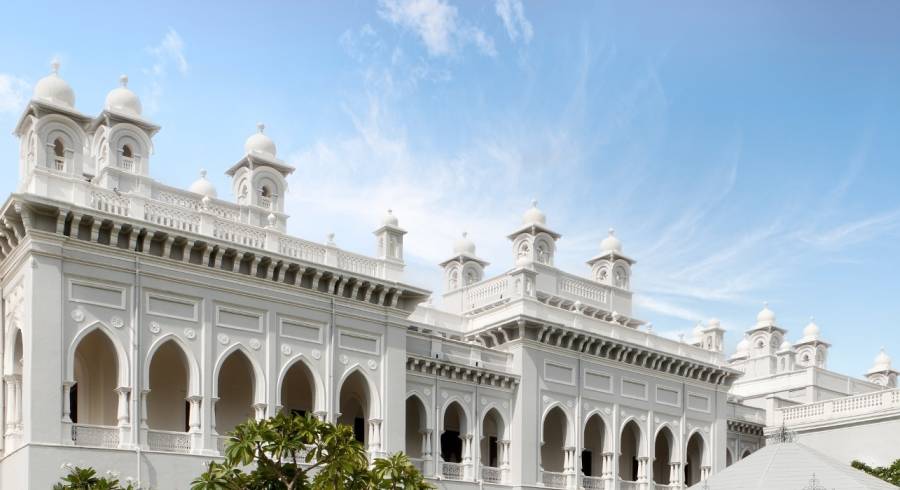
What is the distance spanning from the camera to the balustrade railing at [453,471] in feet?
119

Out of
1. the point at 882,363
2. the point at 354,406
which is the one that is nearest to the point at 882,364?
the point at 882,363

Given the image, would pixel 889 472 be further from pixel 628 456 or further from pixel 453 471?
pixel 453 471

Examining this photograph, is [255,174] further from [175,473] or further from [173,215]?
[175,473]

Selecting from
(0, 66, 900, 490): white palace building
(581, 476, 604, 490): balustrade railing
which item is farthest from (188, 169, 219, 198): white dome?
(581, 476, 604, 490): balustrade railing

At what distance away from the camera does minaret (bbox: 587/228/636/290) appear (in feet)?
→ 150

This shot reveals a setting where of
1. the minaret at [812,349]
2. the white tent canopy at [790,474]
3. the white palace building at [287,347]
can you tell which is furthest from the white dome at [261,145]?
the minaret at [812,349]

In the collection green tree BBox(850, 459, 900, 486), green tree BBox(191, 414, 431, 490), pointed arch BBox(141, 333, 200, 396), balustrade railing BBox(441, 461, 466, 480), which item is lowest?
green tree BBox(850, 459, 900, 486)

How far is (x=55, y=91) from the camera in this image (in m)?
29.1

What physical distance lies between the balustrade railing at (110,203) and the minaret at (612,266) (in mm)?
22420

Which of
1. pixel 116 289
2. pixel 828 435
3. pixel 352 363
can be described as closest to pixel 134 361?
pixel 116 289

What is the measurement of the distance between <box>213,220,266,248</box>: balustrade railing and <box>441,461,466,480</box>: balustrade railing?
10186 mm

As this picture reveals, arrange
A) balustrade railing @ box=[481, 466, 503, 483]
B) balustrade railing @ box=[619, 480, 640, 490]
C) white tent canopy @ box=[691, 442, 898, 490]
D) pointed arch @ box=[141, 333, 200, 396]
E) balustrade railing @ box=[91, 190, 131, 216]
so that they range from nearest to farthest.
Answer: white tent canopy @ box=[691, 442, 898, 490], balustrade railing @ box=[91, 190, 131, 216], pointed arch @ box=[141, 333, 200, 396], balustrade railing @ box=[481, 466, 503, 483], balustrade railing @ box=[619, 480, 640, 490]

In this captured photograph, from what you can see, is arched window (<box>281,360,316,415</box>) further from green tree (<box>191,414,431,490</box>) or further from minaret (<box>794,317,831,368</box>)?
minaret (<box>794,317,831,368</box>)

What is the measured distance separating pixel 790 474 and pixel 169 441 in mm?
15900
